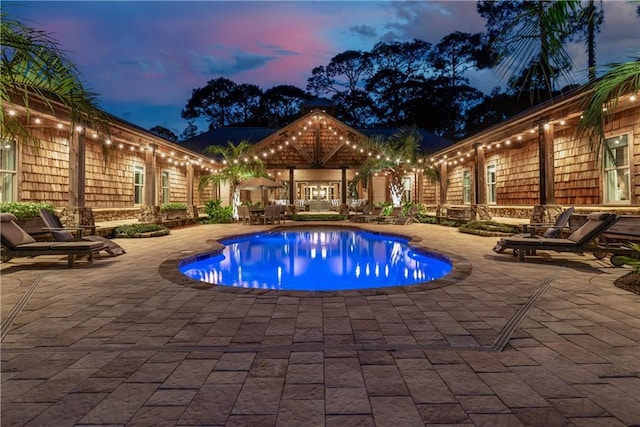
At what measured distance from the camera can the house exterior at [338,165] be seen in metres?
8.51

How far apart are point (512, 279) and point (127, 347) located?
4.88 meters

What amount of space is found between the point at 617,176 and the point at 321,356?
33.6ft

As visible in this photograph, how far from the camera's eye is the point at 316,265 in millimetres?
7637

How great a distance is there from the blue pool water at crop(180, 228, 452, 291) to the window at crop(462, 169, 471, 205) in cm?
767

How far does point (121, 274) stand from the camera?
17.6 feet

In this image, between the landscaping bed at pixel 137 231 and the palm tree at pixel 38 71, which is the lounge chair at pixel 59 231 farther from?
the palm tree at pixel 38 71

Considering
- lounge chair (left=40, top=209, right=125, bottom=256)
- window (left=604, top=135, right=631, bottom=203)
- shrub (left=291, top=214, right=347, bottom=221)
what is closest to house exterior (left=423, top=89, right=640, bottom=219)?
window (left=604, top=135, right=631, bottom=203)

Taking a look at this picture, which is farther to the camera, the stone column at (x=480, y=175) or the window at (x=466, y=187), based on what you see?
the window at (x=466, y=187)

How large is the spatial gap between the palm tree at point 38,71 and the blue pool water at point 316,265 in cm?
360

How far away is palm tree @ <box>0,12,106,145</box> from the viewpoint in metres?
2.00

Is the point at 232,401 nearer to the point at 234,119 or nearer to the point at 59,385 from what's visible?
the point at 59,385

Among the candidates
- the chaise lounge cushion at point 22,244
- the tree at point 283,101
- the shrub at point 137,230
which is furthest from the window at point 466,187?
the tree at point 283,101

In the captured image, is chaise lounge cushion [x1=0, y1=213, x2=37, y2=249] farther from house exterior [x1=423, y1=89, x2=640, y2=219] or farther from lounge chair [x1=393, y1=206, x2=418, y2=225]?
lounge chair [x1=393, y1=206, x2=418, y2=225]

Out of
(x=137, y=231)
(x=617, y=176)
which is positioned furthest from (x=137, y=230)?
(x=617, y=176)
